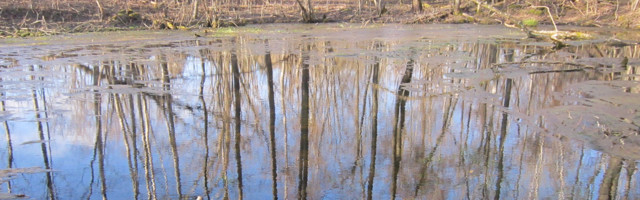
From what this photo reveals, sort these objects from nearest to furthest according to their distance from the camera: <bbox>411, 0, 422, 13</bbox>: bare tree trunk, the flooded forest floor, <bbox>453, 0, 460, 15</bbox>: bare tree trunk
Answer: the flooded forest floor → <bbox>453, 0, 460, 15</bbox>: bare tree trunk → <bbox>411, 0, 422, 13</bbox>: bare tree trunk

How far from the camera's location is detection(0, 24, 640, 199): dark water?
409 cm

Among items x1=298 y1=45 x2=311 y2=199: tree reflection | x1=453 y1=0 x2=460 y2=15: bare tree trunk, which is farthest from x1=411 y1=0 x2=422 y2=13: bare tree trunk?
x1=298 y1=45 x2=311 y2=199: tree reflection

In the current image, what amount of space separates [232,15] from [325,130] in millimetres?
26089

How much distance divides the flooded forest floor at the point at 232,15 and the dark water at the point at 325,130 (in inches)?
566

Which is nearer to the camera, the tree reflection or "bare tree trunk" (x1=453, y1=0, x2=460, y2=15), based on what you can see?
the tree reflection

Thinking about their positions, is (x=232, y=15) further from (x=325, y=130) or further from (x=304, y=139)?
(x=304, y=139)

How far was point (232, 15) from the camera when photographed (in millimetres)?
30469

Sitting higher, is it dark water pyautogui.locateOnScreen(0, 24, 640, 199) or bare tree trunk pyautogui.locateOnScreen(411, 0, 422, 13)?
bare tree trunk pyautogui.locateOnScreen(411, 0, 422, 13)

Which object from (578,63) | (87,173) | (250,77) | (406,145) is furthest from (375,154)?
(578,63)

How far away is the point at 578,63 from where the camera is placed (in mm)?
10594

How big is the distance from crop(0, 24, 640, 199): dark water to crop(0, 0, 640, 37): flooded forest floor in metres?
14.4

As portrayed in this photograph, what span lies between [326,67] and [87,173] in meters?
6.90

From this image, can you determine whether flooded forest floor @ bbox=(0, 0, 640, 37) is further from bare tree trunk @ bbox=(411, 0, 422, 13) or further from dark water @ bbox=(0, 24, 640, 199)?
dark water @ bbox=(0, 24, 640, 199)

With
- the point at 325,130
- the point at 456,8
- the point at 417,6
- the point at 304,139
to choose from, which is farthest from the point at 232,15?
the point at 304,139
